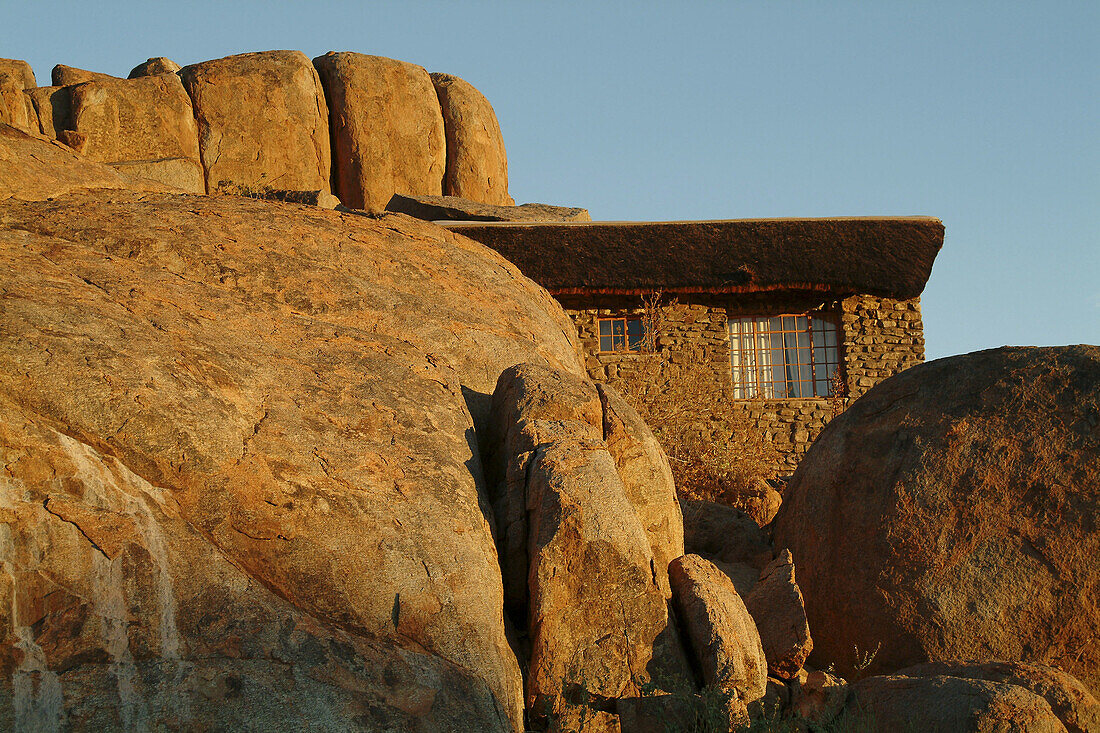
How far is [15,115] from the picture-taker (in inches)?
593

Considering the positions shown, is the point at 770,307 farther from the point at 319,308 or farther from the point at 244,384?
the point at 244,384

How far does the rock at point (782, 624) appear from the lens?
455cm

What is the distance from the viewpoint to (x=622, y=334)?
1176 cm

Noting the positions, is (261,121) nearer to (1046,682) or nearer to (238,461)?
(238,461)

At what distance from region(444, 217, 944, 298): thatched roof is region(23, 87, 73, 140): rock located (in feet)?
26.2

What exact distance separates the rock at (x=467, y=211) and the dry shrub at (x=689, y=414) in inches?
87.9

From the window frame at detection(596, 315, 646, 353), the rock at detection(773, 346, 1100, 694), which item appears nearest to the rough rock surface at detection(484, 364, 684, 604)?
the rock at detection(773, 346, 1100, 694)

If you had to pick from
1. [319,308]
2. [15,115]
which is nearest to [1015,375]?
[319,308]

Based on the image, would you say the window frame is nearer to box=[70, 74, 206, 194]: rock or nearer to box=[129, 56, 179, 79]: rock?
box=[70, 74, 206, 194]: rock

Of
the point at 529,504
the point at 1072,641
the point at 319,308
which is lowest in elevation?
the point at 1072,641

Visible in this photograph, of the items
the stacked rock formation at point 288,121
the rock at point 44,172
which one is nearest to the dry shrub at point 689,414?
the rock at point 44,172

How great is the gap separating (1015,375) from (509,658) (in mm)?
3183

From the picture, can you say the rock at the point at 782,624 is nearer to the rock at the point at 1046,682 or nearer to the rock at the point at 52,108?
the rock at the point at 1046,682

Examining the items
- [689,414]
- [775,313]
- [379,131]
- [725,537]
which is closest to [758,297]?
[775,313]
